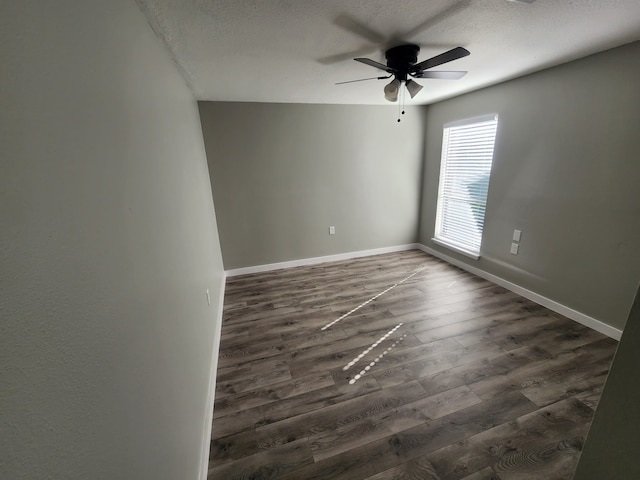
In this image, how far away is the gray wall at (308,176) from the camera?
3287 millimetres

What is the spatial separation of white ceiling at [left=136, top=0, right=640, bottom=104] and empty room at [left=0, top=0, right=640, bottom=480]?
0.02 meters

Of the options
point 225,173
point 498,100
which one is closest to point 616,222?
point 498,100

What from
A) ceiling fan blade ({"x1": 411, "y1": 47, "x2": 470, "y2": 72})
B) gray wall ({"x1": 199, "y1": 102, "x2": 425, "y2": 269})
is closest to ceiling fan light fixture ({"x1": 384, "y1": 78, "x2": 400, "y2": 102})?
ceiling fan blade ({"x1": 411, "y1": 47, "x2": 470, "y2": 72})

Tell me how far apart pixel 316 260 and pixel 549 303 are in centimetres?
280

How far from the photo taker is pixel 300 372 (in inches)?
Result: 76.9

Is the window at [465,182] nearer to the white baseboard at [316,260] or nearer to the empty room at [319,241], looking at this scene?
the empty room at [319,241]

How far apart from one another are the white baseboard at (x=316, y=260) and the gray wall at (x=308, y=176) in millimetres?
71

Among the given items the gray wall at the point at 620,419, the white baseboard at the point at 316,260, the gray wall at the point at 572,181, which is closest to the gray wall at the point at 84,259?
the gray wall at the point at 620,419

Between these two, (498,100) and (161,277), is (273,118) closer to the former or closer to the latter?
(498,100)

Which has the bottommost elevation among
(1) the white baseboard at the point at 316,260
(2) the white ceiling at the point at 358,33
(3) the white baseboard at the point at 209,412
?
(3) the white baseboard at the point at 209,412

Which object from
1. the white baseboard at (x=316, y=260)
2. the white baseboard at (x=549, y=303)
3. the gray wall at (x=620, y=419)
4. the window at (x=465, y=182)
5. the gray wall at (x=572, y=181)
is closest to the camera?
the gray wall at (x=620, y=419)

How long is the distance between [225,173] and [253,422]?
275cm

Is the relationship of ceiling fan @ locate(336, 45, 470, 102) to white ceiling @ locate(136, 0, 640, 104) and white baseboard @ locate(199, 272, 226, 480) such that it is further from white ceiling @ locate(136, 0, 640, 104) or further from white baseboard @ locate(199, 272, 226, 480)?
white baseboard @ locate(199, 272, 226, 480)

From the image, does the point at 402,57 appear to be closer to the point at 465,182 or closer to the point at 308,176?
the point at 308,176
